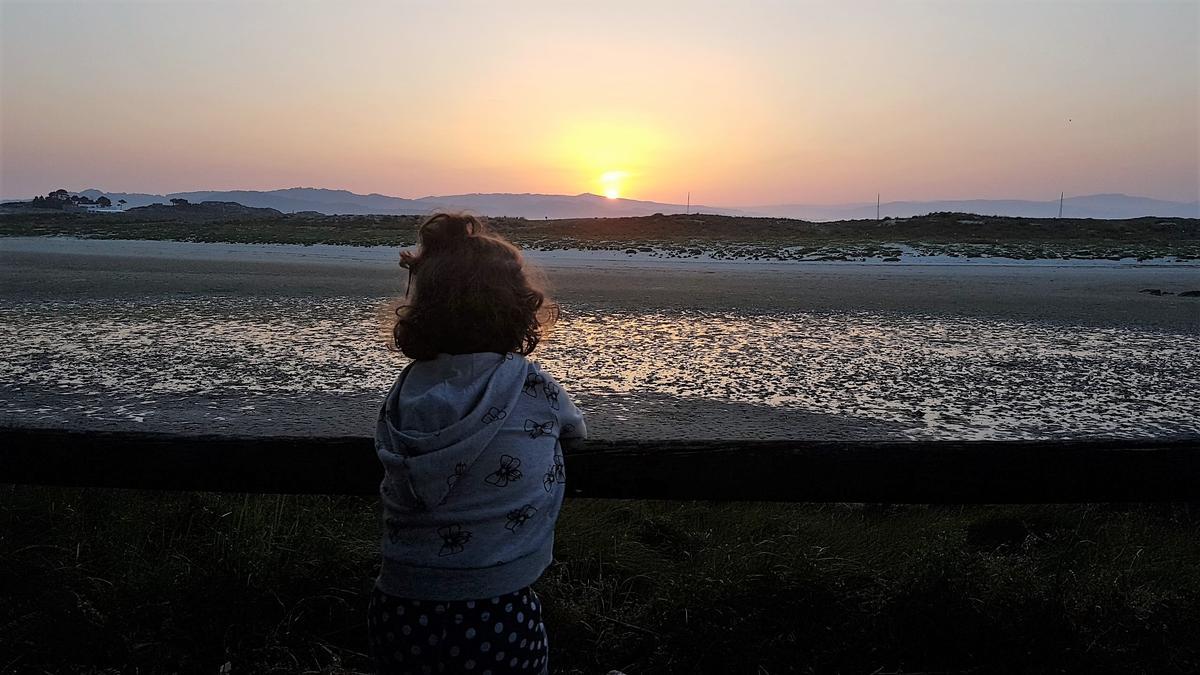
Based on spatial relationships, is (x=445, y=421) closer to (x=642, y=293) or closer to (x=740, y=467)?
(x=740, y=467)

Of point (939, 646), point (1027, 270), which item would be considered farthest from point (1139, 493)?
point (1027, 270)

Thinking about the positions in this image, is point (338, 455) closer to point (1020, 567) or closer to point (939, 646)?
point (939, 646)

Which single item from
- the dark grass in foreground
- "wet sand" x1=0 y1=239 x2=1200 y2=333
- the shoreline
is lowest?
the dark grass in foreground

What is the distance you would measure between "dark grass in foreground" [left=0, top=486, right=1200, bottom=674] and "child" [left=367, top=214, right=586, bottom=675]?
2.97 ft

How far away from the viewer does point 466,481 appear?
6.87 ft

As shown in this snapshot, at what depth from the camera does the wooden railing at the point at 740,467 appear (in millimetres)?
2693

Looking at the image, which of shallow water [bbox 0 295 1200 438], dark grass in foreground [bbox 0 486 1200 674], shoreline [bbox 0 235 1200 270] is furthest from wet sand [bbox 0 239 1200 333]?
dark grass in foreground [bbox 0 486 1200 674]

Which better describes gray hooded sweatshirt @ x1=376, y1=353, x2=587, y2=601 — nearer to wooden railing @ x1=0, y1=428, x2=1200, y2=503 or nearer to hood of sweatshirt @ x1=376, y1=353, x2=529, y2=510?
hood of sweatshirt @ x1=376, y1=353, x2=529, y2=510

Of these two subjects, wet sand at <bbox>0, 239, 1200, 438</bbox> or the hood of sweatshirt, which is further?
wet sand at <bbox>0, 239, 1200, 438</bbox>

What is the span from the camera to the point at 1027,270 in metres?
25.8

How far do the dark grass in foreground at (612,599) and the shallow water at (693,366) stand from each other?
2.02 metres

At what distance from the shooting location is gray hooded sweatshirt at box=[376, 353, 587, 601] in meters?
2.06

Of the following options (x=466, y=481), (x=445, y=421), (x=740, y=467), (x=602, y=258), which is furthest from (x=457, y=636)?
(x=602, y=258)

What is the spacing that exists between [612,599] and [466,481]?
1.49 m
